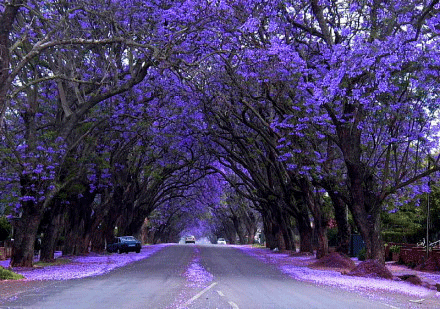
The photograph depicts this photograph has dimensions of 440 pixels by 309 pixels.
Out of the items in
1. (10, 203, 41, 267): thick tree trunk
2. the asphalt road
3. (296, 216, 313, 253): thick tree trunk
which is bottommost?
the asphalt road

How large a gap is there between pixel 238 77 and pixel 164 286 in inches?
478

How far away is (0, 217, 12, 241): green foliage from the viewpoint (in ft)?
115

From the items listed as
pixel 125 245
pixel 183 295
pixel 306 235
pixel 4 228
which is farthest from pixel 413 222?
pixel 183 295

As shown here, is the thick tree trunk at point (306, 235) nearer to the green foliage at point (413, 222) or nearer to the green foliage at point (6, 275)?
the green foliage at point (413, 222)

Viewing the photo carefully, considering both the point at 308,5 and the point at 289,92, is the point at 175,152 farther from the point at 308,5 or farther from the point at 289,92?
the point at 308,5

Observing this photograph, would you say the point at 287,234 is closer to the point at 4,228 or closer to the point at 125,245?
the point at 125,245

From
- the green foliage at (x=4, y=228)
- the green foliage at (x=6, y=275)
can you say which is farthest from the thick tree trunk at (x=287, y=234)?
the green foliage at (x=6, y=275)

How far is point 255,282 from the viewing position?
55.3 ft

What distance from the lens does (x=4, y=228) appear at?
3525 centimetres

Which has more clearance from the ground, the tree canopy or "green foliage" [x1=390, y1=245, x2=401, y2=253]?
the tree canopy

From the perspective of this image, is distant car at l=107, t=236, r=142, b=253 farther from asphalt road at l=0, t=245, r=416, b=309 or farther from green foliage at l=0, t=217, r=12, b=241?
asphalt road at l=0, t=245, r=416, b=309

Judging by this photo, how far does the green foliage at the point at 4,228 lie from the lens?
35188 millimetres

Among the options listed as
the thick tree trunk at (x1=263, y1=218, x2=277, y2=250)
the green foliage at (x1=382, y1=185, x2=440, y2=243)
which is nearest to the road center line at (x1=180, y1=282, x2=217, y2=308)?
the green foliage at (x1=382, y1=185, x2=440, y2=243)

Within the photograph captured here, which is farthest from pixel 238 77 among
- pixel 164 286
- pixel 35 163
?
pixel 164 286
